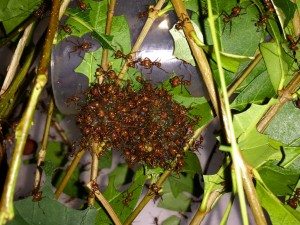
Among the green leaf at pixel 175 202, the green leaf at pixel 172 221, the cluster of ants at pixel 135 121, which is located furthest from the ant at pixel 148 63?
the green leaf at pixel 172 221

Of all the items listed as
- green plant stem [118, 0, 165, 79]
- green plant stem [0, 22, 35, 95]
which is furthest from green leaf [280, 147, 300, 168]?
green plant stem [0, 22, 35, 95]

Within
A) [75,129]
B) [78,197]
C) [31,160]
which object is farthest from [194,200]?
[31,160]

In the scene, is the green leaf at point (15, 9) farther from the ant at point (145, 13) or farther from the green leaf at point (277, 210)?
the green leaf at point (277, 210)

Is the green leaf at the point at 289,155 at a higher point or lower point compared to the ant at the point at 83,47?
lower

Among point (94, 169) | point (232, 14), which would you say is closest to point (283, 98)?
point (232, 14)

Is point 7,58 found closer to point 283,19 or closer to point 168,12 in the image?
point 168,12
